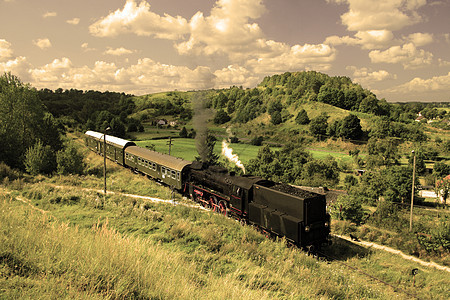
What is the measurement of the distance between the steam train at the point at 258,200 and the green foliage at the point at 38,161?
14837 millimetres

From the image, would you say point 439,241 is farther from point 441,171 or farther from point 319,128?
point 319,128

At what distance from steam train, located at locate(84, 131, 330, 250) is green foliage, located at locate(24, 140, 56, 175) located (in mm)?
14837

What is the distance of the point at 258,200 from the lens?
15.1 meters

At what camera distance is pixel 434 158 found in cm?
5828

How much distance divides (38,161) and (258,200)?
2575cm

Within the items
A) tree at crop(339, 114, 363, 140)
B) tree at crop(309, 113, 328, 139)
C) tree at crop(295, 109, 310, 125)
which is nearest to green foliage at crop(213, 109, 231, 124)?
tree at crop(295, 109, 310, 125)

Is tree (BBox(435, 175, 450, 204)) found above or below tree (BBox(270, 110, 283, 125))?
below

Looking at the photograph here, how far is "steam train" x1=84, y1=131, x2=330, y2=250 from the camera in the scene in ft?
42.5

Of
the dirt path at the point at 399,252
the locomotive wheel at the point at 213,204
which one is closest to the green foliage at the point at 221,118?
the locomotive wheel at the point at 213,204

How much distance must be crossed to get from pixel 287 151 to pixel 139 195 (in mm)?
41732

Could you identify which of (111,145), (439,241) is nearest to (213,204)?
(439,241)

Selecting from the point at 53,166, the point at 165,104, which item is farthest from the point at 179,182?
the point at 165,104

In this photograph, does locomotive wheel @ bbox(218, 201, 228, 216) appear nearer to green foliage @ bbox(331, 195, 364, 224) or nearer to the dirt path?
the dirt path

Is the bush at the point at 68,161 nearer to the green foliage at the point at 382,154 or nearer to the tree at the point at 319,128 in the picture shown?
the green foliage at the point at 382,154
